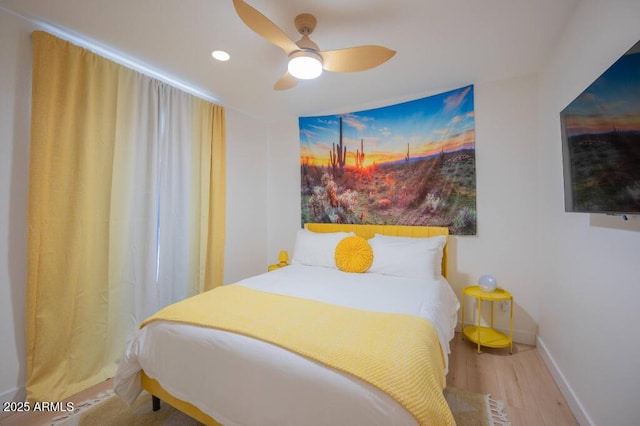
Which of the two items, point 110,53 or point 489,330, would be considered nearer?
point 110,53

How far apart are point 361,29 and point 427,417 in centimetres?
213

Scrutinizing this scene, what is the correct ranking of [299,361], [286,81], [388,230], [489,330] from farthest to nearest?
[388,230], [489,330], [286,81], [299,361]

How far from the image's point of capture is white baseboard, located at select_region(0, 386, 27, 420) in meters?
1.59

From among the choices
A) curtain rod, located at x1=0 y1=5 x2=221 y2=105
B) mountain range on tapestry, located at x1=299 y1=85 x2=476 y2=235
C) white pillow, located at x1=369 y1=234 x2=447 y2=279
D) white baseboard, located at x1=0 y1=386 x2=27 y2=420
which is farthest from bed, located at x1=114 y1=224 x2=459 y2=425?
curtain rod, located at x1=0 y1=5 x2=221 y2=105

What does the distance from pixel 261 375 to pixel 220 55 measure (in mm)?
2249

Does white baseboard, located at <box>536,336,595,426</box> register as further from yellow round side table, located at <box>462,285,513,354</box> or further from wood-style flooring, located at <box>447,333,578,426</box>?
yellow round side table, located at <box>462,285,513,354</box>

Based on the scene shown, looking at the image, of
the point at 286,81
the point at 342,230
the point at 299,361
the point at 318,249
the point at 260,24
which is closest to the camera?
the point at 299,361

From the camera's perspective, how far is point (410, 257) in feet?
7.72

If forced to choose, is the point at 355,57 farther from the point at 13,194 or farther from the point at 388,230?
the point at 13,194

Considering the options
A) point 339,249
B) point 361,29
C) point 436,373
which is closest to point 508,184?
point 339,249

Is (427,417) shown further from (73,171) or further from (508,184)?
(73,171)

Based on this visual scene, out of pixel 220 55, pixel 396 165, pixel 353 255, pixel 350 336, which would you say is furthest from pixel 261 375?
pixel 396 165

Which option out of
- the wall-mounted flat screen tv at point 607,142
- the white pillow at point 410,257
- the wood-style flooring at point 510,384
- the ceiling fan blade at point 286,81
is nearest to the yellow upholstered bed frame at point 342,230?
the white pillow at point 410,257

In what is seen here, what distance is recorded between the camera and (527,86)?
2375 mm
